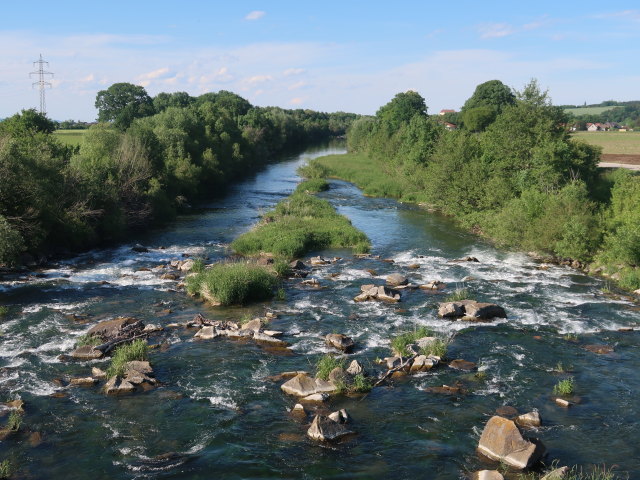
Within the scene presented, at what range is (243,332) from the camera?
25.7 m

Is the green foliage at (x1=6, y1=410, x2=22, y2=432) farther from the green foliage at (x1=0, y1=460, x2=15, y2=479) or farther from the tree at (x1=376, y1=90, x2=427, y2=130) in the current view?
the tree at (x1=376, y1=90, x2=427, y2=130)

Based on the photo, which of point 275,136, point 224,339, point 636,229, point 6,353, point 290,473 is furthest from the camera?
point 275,136

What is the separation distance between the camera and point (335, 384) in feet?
67.0

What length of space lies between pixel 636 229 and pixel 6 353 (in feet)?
119

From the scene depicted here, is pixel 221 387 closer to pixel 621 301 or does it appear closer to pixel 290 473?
pixel 290 473

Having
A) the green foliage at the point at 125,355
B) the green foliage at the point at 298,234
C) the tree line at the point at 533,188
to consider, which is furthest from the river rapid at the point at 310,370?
the green foliage at the point at 298,234

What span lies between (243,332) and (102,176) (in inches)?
1195

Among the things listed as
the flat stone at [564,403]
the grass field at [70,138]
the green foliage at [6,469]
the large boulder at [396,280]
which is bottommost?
the green foliage at [6,469]

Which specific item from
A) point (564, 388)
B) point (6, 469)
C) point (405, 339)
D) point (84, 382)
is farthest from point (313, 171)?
point (6, 469)

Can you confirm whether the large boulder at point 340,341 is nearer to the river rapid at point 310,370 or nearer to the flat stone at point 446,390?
the river rapid at point 310,370

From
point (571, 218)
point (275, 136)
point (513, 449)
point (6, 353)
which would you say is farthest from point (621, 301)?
point (275, 136)

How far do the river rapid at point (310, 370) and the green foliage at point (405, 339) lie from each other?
50 cm

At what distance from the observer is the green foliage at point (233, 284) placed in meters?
30.1

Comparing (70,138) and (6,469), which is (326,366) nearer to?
(6,469)
